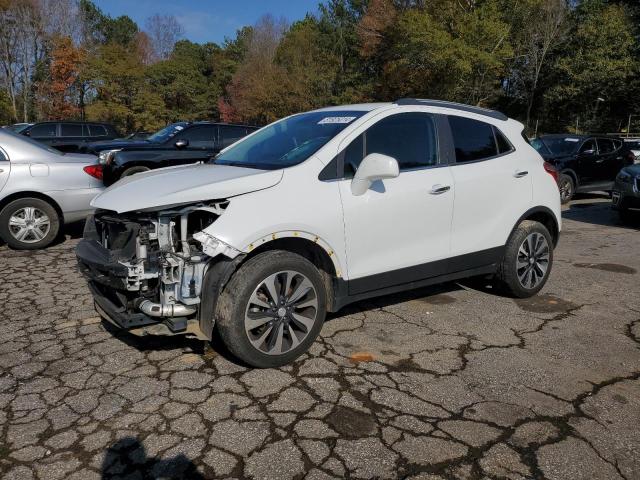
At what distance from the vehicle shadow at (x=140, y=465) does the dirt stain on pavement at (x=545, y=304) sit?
3373 mm

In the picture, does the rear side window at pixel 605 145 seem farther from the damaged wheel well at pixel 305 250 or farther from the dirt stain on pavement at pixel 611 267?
the damaged wheel well at pixel 305 250

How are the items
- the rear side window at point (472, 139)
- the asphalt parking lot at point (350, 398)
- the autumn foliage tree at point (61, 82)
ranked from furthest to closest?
1. the autumn foliage tree at point (61, 82)
2. the rear side window at point (472, 139)
3. the asphalt parking lot at point (350, 398)

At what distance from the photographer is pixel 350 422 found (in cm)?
282

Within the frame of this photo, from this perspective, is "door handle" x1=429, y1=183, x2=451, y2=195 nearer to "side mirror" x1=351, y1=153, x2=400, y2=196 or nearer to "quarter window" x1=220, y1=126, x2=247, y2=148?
"side mirror" x1=351, y1=153, x2=400, y2=196

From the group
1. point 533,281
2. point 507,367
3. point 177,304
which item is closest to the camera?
point 177,304

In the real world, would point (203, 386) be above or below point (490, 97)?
below

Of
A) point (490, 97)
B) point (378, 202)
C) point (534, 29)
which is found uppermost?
point (534, 29)

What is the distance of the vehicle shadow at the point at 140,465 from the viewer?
2.38m

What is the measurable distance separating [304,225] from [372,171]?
1.93ft

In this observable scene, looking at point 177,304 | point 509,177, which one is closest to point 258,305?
point 177,304

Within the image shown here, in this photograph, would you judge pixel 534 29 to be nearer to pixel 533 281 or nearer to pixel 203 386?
pixel 533 281

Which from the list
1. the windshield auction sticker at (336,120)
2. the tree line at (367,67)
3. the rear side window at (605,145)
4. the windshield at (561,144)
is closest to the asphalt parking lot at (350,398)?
the windshield auction sticker at (336,120)

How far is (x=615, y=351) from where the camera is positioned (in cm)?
379

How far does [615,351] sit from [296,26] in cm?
5519
